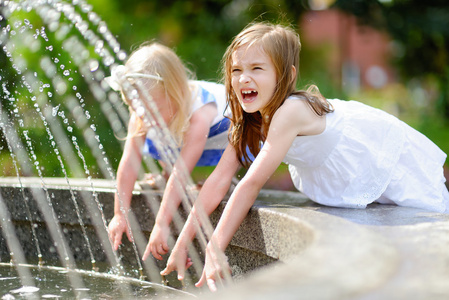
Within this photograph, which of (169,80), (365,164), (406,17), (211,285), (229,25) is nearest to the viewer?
(211,285)

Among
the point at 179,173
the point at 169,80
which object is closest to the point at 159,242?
the point at 179,173

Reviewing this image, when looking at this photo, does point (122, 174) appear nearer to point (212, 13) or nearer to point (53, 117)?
point (53, 117)

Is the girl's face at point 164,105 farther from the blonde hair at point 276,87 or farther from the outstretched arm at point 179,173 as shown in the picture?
the blonde hair at point 276,87

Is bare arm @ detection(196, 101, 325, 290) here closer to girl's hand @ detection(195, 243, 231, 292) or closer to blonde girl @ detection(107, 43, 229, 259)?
girl's hand @ detection(195, 243, 231, 292)

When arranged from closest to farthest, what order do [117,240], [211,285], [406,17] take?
[211,285], [117,240], [406,17]

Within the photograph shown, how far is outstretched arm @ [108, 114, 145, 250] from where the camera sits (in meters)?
2.84

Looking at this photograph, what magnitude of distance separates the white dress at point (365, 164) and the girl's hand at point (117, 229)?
83 cm

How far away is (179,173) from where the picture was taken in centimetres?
289

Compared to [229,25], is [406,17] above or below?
below

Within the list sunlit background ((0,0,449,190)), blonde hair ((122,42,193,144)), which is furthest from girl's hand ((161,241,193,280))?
sunlit background ((0,0,449,190))

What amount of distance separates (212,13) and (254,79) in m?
7.95

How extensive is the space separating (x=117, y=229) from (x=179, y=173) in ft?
1.28

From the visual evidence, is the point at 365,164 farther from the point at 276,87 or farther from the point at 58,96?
the point at 58,96

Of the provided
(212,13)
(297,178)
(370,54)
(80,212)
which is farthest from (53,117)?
(370,54)
